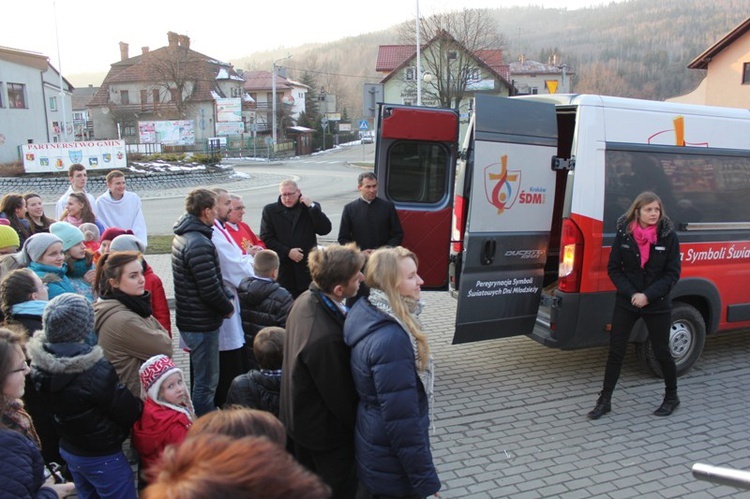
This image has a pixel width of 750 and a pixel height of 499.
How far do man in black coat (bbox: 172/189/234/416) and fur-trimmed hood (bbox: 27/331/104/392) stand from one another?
137 cm

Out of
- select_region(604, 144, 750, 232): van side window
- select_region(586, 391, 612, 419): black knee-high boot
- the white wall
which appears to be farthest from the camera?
the white wall

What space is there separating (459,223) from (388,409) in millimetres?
3914

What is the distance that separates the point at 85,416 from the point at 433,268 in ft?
14.0

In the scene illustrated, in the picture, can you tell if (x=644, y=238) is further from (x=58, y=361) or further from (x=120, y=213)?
(x=120, y=213)

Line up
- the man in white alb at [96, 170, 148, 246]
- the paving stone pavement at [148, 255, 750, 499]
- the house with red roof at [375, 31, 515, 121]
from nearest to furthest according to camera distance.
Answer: the paving stone pavement at [148, 255, 750, 499], the man in white alb at [96, 170, 148, 246], the house with red roof at [375, 31, 515, 121]

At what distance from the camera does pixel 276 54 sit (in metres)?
173

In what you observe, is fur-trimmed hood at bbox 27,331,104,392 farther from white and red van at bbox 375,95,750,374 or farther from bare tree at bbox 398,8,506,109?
bare tree at bbox 398,8,506,109

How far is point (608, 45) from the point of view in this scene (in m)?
110

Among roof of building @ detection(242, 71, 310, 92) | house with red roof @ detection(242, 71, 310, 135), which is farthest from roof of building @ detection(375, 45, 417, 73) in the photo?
roof of building @ detection(242, 71, 310, 92)

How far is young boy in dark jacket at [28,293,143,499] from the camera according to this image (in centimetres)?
285

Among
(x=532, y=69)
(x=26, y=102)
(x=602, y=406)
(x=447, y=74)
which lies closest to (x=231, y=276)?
(x=602, y=406)

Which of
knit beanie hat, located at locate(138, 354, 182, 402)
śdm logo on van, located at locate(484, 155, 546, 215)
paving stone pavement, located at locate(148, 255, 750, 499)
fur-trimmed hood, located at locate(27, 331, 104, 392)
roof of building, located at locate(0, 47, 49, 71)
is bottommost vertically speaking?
paving stone pavement, located at locate(148, 255, 750, 499)

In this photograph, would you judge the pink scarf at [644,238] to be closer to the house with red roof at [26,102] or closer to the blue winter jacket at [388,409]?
the blue winter jacket at [388,409]

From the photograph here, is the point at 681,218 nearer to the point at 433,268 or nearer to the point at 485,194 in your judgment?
the point at 485,194
